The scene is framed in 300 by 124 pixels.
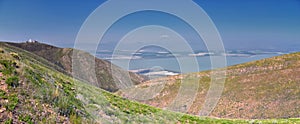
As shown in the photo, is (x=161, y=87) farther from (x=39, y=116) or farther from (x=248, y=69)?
(x=39, y=116)

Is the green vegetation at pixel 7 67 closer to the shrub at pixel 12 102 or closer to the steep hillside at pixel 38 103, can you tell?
the steep hillside at pixel 38 103

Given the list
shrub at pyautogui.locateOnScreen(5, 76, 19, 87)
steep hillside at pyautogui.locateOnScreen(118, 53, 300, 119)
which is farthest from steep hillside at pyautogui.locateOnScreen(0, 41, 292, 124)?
steep hillside at pyautogui.locateOnScreen(118, 53, 300, 119)

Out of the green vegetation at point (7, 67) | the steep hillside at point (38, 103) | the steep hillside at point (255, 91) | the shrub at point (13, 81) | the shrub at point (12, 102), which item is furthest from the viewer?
the steep hillside at point (255, 91)

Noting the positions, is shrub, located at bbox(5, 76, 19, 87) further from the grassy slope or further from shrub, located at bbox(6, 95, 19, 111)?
shrub, located at bbox(6, 95, 19, 111)

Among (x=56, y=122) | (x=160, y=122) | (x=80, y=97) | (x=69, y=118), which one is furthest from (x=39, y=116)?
(x=160, y=122)

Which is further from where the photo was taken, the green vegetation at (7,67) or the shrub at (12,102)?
the green vegetation at (7,67)

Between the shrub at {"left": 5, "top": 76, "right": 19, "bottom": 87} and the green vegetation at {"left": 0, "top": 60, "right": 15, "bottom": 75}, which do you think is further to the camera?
the green vegetation at {"left": 0, "top": 60, "right": 15, "bottom": 75}

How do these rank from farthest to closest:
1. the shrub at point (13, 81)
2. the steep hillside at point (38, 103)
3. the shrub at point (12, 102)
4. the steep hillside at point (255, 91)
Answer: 1. the steep hillside at point (255, 91)
2. the shrub at point (13, 81)
3. the steep hillside at point (38, 103)
4. the shrub at point (12, 102)

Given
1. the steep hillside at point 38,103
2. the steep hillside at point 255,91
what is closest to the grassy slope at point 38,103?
the steep hillside at point 38,103

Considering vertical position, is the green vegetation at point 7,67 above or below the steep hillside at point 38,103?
above
